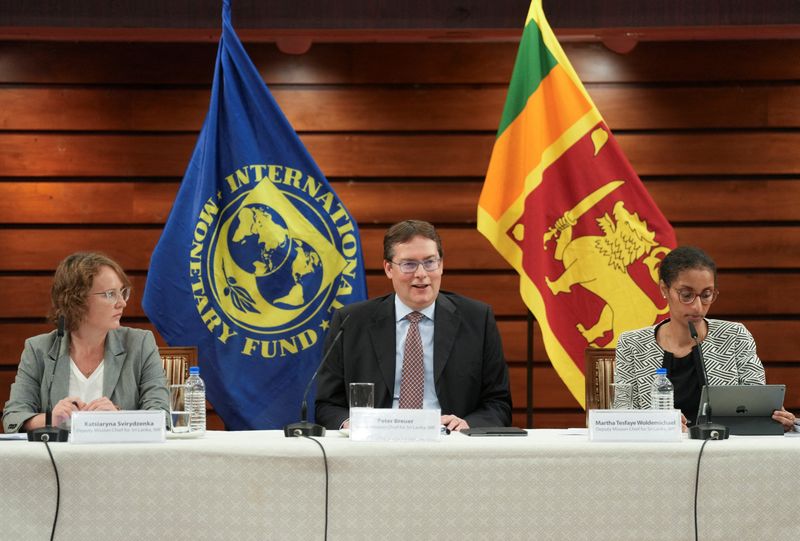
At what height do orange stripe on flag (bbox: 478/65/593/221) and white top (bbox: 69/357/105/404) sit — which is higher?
orange stripe on flag (bbox: 478/65/593/221)

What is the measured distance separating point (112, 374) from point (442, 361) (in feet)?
3.54

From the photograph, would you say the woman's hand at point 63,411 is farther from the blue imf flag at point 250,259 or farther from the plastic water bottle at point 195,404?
the blue imf flag at point 250,259

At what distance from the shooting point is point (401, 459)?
2.03 meters

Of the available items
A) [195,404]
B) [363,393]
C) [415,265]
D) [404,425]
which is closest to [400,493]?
[404,425]

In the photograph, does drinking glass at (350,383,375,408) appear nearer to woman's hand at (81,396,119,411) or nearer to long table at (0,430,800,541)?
long table at (0,430,800,541)

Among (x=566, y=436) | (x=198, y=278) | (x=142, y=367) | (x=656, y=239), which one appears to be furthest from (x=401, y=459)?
(x=656, y=239)

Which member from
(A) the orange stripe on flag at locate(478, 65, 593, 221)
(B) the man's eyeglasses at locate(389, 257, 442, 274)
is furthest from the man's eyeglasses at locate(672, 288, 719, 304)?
(A) the orange stripe on flag at locate(478, 65, 593, 221)

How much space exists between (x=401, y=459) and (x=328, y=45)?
11.4 ft

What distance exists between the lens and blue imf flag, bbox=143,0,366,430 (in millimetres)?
3871

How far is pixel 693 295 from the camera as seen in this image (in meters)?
2.96

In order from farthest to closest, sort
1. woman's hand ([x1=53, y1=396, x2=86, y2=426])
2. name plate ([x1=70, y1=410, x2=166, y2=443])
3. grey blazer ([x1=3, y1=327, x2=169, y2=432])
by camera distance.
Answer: grey blazer ([x1=3, y1=327, x2=169, y2=432])
woman's hand ([x1=53, y1=396, x2=86, y2=426])
name plate ([x1=70, y1=410, x2=166, y2=443])

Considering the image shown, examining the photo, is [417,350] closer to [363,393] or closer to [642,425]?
[363,393]

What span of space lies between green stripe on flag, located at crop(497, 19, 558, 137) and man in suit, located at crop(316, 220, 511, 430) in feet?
3.86

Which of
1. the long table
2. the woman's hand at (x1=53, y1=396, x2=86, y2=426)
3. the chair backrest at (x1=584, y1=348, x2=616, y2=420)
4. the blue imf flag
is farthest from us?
the blue imf flag
